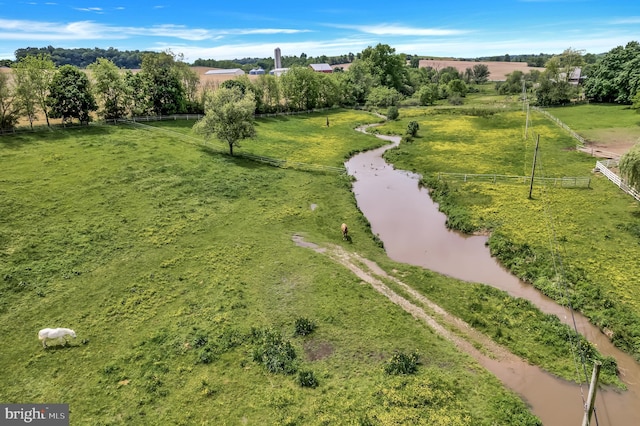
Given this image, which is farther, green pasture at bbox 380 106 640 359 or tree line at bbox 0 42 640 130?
tree line at bbox 0 42 640 130

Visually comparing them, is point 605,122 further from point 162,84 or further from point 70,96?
point 70,96

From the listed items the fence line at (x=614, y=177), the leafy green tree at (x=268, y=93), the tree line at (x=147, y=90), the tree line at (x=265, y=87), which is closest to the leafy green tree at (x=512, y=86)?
the tree line at (x=265, y=87)

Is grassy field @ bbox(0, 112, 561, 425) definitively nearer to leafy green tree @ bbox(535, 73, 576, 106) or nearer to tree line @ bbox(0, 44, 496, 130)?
tree line @ bbox(0, 44, 496, 130)

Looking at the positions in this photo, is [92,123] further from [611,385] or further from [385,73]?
[385,73]

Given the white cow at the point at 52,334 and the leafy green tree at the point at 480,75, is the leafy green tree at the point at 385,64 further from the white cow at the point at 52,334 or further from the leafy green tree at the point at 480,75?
the white cow at the point at 52,334

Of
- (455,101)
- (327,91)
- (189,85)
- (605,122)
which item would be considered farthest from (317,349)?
(455,101)

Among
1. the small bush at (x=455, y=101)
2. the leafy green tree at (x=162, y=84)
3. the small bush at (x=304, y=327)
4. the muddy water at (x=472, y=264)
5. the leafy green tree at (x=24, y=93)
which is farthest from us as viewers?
the small bush at (x=455, y=101)

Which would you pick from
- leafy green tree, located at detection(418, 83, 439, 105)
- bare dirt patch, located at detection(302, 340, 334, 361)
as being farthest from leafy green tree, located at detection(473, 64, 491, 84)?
bare dirt patch, located at detection(302, 340, 334, 361)
